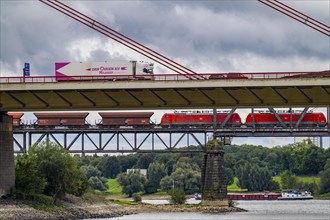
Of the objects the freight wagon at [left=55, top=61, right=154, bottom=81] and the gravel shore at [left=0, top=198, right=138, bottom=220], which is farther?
the freight wagon at [left=55, top=61, right=154, bottom=81]

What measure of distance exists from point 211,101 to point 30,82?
1689 cm

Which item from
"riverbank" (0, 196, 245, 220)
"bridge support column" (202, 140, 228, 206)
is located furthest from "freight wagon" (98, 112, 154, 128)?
"riverbank" (0, 196, 245, 220)

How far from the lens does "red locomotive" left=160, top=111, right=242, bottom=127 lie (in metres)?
163

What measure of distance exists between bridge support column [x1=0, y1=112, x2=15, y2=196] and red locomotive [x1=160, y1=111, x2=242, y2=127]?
201 feet

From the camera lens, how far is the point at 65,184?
118 m

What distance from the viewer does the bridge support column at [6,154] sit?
102 m

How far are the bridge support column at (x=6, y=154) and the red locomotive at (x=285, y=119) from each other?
213 feet

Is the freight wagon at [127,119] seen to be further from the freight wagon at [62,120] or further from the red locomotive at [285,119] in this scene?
the red locomotive at [285,119]

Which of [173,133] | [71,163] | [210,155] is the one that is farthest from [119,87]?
[173,133]

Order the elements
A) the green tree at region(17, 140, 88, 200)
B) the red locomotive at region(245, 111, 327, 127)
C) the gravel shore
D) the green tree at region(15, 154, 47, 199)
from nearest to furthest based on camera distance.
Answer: the gravel shore
the green tree at region(15, 154, 47, 199)
the green tree at region(17, 140, 88, 200)
the red locomotive at region(245, 111, 327, 127)

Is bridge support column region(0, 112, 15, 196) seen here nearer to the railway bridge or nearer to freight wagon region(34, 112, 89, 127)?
the railway bridge

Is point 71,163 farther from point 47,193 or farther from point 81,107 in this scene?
point 81,107

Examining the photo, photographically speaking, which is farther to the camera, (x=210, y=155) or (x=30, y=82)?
(x=210, y=155)

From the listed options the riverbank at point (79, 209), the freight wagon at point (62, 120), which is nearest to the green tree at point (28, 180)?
the riverbank at point (79, 209)
